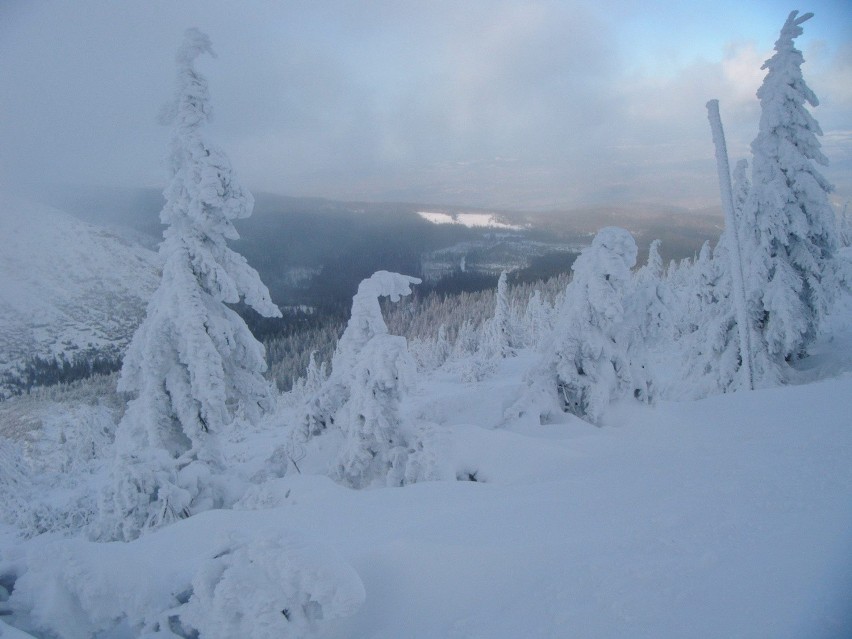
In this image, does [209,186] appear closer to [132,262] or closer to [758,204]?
[758,204]

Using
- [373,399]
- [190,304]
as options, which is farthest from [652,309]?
[190,304]

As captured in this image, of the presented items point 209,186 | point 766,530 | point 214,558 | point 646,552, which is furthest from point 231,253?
point 766,530

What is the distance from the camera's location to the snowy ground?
307 cm

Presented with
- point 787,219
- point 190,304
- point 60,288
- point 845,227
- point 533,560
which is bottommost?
point 60,288

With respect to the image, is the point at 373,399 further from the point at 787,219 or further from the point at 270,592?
the point at 787,219

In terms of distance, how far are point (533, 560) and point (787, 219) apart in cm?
1608

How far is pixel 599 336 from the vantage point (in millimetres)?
11328

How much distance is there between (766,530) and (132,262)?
241 metres

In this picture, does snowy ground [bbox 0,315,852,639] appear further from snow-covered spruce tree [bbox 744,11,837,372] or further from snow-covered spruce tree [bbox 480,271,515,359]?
snow-covered spruce tree [bbox 480,271,515,359]

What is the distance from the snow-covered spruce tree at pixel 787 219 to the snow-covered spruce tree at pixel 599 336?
6.92 m

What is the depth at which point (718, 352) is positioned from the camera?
1600cm

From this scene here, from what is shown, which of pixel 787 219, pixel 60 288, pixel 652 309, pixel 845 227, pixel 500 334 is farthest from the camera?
pixel 60 288

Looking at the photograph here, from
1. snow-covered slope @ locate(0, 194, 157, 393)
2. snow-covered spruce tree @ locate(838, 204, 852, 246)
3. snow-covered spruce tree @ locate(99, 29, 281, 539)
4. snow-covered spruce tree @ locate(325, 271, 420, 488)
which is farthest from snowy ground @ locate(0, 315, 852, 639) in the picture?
snow-covered slope @ locate(0, 194, 157, 393)

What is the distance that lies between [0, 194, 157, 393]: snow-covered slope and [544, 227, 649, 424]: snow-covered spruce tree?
124232 mm
